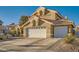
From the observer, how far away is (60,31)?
895cm

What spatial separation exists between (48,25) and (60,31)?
1.44 feet

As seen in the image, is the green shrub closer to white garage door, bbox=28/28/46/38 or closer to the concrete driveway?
the concrete driveway

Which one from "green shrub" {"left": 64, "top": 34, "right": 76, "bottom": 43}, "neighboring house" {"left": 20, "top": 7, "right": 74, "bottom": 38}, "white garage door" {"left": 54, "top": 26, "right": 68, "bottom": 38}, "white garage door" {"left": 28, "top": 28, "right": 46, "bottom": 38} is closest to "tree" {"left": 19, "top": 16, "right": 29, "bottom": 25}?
"neighboring house" {"left": 20, "top": 7, "right": 74, "bottom": 38}

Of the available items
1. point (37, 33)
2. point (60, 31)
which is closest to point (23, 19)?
point (37, 33)

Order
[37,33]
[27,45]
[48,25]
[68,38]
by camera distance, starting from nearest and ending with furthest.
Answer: [68,38] → [27,45] → [48,25] → [37,33]

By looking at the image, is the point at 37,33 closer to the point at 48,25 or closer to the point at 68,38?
the point at 48,25

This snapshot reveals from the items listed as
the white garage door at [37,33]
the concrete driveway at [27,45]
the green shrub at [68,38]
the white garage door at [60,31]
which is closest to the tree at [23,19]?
the white garage door at [37,33]

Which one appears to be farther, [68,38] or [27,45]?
[27,45]

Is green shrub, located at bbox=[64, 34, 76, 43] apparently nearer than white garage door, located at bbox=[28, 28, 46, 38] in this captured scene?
Yes

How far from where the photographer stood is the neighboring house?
29.1 ft

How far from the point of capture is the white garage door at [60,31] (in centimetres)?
887

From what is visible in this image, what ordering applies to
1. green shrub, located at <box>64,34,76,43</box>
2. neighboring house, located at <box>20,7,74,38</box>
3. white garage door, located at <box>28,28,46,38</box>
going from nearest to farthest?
green shrub, located at <box>64,34,76,43</box>
neighboring house, located at <box>20,7,74,38</box>
white garage door, located at <box>28,28,46,38</box>

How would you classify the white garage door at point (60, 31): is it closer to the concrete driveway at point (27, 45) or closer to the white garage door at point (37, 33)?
the concrete driveway at point (27, 45)
